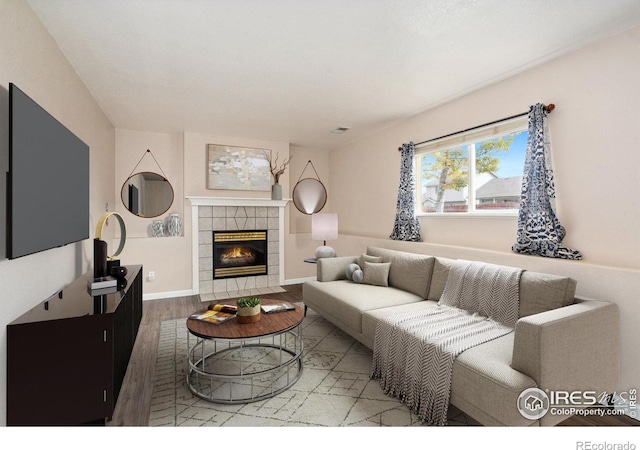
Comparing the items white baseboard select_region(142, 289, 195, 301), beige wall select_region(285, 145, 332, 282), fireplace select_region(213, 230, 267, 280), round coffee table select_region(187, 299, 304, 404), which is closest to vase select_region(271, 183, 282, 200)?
beige wall select_region(285, 145, 332, 282)

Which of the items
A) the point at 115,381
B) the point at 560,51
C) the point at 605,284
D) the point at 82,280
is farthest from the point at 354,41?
the point at 82,280

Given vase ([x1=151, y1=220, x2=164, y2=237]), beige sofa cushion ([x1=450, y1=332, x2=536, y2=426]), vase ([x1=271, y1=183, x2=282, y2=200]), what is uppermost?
vase ([x1=271, y1=183, x2=282, y2=200])

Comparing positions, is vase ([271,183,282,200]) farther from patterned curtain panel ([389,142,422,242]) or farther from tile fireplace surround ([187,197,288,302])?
patterned curtain panel ([389,142,422,242])

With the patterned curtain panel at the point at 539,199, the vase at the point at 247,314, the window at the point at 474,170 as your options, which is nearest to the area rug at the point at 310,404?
the vase at the point at 247,314

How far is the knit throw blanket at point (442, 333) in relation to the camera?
1.92 m

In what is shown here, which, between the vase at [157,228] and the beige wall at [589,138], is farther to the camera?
the vase at [157,228]

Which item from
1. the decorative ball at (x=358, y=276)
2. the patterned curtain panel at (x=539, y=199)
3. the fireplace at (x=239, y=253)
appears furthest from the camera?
the fireplace at (x=239, y=253)

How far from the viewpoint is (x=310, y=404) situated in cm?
209

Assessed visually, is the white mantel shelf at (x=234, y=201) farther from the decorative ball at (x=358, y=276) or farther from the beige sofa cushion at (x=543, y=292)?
the beige sofa cushion at (x=543, y=292)

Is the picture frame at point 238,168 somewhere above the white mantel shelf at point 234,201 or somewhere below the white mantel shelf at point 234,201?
above

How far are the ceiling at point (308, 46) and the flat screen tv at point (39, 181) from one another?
74cm

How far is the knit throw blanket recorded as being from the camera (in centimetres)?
192

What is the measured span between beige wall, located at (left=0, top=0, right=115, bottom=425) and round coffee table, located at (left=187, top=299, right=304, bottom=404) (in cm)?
96

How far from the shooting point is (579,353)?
1.80m
